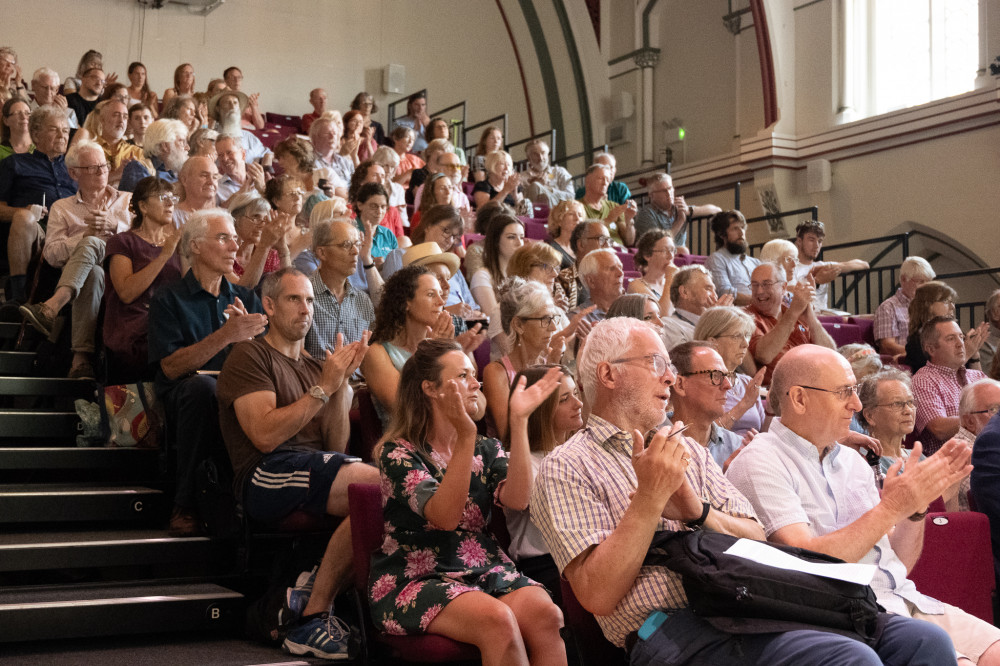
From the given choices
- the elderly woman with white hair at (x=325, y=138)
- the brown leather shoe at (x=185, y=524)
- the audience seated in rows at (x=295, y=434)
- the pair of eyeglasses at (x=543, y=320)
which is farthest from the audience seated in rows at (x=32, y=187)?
the pair of eyeglasses at (x=543, y=320)

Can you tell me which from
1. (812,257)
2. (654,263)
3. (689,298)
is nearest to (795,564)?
(689,298)

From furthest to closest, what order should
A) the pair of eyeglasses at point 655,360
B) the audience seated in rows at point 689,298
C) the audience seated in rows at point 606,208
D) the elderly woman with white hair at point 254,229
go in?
the audience seated in rows at point 606,208 → the audience seated in rows at point 689,298 → the elderly woman with white hair at point 254,229 → the pair of eyeglasses at point 655,360

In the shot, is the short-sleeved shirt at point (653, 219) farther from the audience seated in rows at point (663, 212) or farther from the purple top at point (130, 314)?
the purple top at point (130, 314)

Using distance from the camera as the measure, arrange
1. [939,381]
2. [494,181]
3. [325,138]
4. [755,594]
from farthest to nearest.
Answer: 1. [494,181]
2. [325,138]
3. [939,381]
4. [755,594]

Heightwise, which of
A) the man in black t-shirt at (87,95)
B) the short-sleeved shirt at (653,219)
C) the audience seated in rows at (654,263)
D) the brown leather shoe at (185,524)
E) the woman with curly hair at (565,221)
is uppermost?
the man in black t-shirt at (87,95)

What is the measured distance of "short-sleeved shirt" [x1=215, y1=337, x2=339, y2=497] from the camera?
2.81 meters

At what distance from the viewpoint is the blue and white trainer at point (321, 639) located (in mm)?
2467

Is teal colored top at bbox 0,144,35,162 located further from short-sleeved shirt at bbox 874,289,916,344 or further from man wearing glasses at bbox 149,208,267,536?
short-sleeved shirt at bbox 874,289,916,344

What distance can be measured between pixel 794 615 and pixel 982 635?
0.74 m

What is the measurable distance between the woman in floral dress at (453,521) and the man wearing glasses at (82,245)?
5.94 ft

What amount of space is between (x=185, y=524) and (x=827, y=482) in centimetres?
182

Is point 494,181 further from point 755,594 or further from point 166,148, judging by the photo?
point 755,594

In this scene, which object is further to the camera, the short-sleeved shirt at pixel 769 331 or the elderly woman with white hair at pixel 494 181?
the elderly woman with white hair at pixel 494 181

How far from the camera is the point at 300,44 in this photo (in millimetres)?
11125
